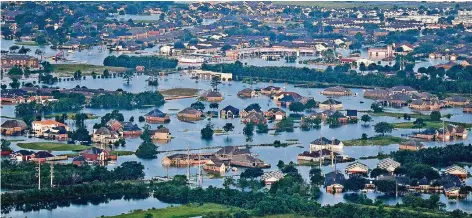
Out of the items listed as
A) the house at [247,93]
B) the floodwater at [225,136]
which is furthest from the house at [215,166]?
the house at [247,93]

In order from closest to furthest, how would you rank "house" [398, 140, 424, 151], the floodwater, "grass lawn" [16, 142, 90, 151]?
the floodwater, "grass lawn" [16, 142, 90, 151], "house" [398, 140, 424, 151]

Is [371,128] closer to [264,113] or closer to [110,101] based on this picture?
[264,113]

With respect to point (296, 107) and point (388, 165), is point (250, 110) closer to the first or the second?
point (296, 107)

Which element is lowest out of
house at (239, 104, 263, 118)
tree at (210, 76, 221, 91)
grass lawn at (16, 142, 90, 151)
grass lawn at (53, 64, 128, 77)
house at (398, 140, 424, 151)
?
house at (398, 140, 424, 151)

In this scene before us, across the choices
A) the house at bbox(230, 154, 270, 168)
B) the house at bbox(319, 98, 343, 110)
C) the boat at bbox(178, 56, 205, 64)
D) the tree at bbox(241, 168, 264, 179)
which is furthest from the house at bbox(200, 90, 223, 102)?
the tree at bbox(241, 168, 264, 179)

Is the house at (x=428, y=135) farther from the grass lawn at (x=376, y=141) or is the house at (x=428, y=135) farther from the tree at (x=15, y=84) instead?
the tree at (x=15, y=84)

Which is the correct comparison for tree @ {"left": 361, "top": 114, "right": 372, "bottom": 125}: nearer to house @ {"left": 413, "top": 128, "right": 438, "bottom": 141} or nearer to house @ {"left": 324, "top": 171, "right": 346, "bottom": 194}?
house @ {"left": 413, "top": 128, "right": 438, "bottom": 141}

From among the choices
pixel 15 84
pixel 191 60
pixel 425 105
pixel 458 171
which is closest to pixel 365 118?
pixel 425 105
